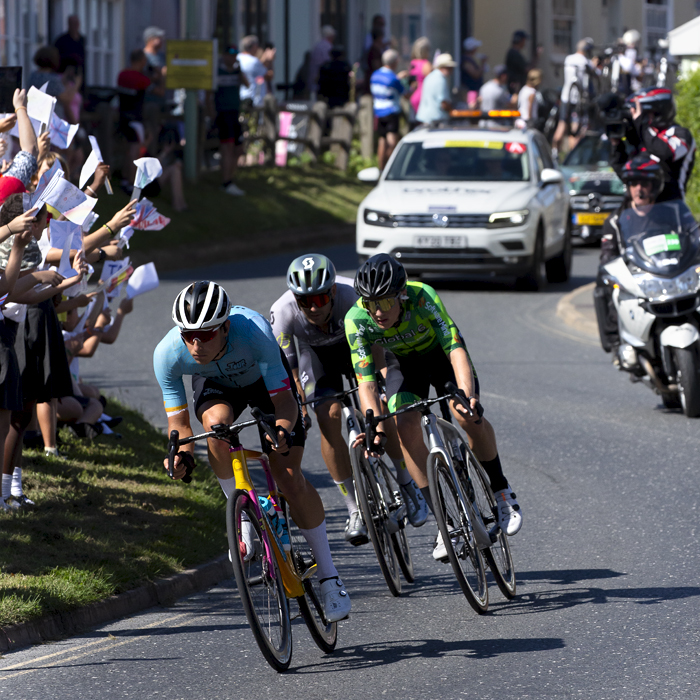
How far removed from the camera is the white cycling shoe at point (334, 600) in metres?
6.20

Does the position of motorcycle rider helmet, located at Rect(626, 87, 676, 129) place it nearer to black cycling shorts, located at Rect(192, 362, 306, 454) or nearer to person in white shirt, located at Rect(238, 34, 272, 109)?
black cycling shorts, located at Rect(192, 362, 306, 454)

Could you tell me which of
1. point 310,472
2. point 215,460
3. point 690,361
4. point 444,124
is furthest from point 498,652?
point 444,124

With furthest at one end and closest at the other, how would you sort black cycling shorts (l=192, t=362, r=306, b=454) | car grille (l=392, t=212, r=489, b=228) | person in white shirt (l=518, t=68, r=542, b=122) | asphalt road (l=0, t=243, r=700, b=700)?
person in white shirt (l=518, t=68, r=542, b=122), car grille (l=392, t=212, r=489, b=228), black cycling shorts (l=192, t=362, r=306, b=454), asphalt road (l=0, t=243, r=700, b=700)

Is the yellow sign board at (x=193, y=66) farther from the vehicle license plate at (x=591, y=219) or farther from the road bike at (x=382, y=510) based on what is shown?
the road bike at (x=382, y=510)

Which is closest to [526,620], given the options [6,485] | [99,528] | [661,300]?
[99,528]

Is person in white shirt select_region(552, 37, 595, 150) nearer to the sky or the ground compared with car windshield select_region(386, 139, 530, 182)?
nearer to the sky

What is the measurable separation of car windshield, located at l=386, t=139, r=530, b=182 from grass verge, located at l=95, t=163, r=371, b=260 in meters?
3.34

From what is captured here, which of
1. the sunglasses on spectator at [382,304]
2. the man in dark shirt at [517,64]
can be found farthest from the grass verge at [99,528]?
the man in dark shirt at [517,64]

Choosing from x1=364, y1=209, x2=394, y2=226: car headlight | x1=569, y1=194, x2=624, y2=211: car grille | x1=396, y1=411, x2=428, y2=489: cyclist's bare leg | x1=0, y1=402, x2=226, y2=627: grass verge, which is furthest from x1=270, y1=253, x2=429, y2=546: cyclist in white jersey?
x1=569, y1=194, x2=624, y2=211: car grille

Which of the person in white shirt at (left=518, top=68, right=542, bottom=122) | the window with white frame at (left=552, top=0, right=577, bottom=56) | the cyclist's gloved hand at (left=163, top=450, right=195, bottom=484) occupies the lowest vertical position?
the cyclist's gloved hand at (left=163, top=450, right=195, bottom=484)

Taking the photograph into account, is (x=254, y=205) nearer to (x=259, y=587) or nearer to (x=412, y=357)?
(x=412, y=357)

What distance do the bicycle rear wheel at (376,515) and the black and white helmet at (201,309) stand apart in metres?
1.48

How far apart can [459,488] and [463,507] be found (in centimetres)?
9

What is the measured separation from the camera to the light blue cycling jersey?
6078mm
